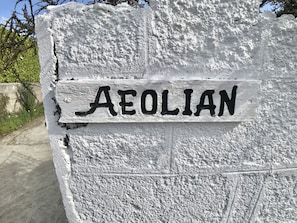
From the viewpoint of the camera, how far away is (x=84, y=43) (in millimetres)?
1092

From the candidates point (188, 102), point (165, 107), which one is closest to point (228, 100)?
point (188, 102)

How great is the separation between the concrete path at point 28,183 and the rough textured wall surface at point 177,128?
1.69 metres

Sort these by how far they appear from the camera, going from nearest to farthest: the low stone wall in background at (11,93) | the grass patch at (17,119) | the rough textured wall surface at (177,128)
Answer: the rough textured wall surface at (177,128)
the grass patch at (17,119)
the low stone wall in background at (11,93)

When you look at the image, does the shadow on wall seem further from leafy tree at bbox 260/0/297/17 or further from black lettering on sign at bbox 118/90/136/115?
leafy tree at bbox 260/0/297/17

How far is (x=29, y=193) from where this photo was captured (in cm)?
318

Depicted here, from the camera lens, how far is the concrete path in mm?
2732

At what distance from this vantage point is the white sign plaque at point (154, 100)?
110 centimetres

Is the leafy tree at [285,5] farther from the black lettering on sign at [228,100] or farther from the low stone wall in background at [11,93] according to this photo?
the low stone wall in background at [11,93]

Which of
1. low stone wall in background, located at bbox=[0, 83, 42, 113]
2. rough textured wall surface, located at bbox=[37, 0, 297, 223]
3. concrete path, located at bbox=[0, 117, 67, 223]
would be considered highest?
Answer: rough textured wall surface, located at bbox=[37, 0, 297, 223]

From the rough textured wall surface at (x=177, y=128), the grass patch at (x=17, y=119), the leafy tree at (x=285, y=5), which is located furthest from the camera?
the grass patch at (x=17, y=119)

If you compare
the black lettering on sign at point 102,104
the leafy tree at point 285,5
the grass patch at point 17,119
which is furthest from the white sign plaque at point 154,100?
the grass patch at point 17,119

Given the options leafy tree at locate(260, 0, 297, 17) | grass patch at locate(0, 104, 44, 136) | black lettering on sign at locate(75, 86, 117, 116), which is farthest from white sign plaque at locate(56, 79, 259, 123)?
grass patch at locate(0, 104, 44, 136)

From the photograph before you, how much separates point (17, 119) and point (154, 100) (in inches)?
247

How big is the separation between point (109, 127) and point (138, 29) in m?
0.49
